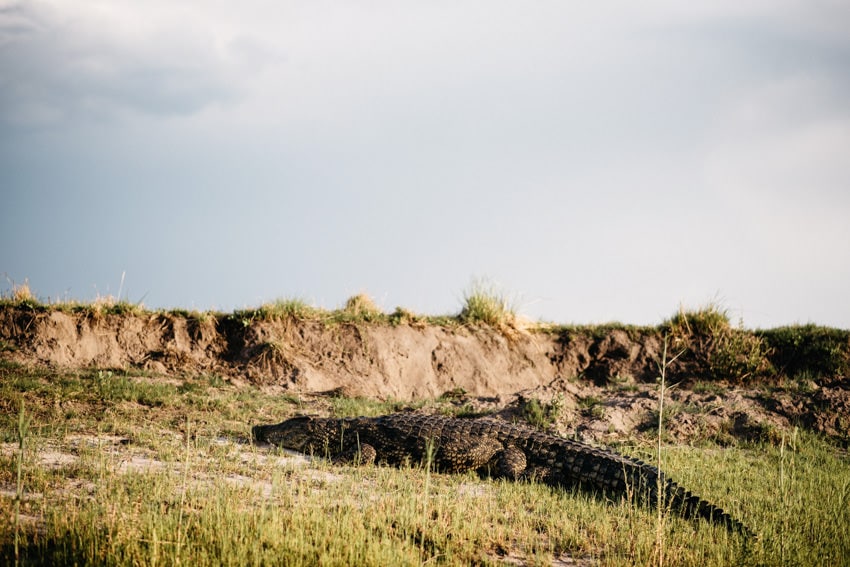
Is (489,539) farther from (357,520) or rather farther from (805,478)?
(805,478)

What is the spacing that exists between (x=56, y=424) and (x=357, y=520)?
5501 millimetres

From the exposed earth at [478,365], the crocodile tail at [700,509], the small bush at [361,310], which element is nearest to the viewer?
the crocodile tail at [700,509]

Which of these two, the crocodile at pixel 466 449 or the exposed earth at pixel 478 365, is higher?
the exposed earth at pixel 478 365

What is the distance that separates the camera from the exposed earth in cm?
1181

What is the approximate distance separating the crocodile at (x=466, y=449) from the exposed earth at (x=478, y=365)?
8.21ft

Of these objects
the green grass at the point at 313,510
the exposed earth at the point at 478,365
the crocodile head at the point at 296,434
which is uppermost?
the exposed earth at the point at 478,365

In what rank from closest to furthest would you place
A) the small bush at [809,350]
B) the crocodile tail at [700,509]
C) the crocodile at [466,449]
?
the crocodile tail at [700,509] → the crocodile at [466,449] → the small bush at [809,350]

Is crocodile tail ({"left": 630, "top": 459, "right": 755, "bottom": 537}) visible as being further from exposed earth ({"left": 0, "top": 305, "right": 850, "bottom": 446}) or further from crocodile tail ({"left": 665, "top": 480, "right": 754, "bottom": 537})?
exposed earth ({"left": 0, "top": 305, "right": 850, "bottom": 446})

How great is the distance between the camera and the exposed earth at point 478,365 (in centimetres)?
1181

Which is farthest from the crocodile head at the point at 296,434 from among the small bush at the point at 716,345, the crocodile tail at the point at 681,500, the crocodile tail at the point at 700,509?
the small bush at the point at 716,345

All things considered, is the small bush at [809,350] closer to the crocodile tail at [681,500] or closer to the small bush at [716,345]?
the small bush at [716,345]

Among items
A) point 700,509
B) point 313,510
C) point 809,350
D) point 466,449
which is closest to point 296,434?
point 466,449

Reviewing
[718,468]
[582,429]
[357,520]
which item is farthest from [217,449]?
[718,468]

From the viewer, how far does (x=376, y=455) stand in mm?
8602
